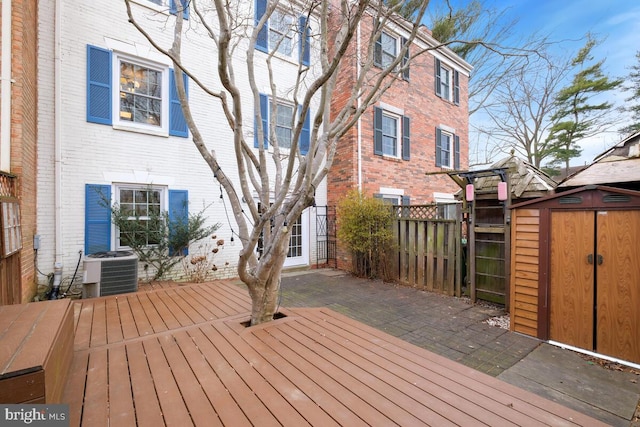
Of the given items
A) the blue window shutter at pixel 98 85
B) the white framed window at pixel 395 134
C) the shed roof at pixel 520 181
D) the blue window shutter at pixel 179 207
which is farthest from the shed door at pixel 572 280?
the blue window shutter at pixel 98 85

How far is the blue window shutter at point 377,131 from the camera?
8.55 metres

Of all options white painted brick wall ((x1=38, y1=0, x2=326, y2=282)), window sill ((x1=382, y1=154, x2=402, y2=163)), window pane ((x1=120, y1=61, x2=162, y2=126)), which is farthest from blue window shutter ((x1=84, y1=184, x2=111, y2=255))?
window sill ((x1=382, y1=154, x2=402, y2=163))

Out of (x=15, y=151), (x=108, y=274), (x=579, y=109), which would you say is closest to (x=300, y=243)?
(x=108, y=274)

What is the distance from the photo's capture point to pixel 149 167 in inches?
236

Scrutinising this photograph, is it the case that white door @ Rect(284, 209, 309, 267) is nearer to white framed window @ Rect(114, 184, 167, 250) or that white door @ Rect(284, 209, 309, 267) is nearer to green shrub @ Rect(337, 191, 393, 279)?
green shrub @ Rect(337, 191, 393, 279)

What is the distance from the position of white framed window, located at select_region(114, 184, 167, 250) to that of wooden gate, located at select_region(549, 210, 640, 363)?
22.0 ft

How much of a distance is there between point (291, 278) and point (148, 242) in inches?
127

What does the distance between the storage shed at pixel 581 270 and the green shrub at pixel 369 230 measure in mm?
3009

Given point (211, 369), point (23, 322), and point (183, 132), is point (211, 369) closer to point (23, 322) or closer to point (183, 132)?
point (23, 322)

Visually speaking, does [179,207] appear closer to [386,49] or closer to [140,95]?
[140,95]

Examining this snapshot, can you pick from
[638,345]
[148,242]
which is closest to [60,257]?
[148,242]

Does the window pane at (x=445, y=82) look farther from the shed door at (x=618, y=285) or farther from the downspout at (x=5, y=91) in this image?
the downspout at (x=5, y=91)

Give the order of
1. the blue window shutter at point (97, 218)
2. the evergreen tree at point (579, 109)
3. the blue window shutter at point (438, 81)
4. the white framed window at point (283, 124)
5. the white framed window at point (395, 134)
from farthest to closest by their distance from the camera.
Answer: the evergreen tree at point (579, 109), the blue window shutter at point (438, 81), the white framed window at point (395, 134), the white framed window at point (283, 124), the blue window shutter at point (97, 218)

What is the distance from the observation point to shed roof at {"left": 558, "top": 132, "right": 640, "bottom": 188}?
359 centimetres
